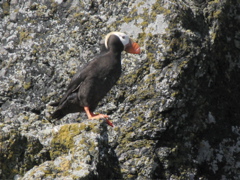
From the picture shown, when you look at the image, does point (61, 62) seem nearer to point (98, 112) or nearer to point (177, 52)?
point (98, 112)

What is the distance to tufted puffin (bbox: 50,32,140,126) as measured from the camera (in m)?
5.84

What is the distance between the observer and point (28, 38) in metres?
6.96

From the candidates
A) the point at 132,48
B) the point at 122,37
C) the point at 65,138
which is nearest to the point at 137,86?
the point at 132,48

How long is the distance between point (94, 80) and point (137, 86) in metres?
0.53

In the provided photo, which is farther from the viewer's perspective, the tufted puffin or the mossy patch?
the tufted puffin

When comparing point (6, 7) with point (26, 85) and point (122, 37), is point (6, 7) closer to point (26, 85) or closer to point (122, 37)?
point (26, 85)

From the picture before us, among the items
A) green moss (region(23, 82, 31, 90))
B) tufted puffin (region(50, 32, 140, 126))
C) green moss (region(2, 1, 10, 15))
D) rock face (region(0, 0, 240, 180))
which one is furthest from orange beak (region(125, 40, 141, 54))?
green moss (region(2, 1, 10, 15))

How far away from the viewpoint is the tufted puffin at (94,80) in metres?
5.84

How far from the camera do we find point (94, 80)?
5.84m

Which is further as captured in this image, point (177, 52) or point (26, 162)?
point (177, 52)

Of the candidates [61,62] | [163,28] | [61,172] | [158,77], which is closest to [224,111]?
[158,77]

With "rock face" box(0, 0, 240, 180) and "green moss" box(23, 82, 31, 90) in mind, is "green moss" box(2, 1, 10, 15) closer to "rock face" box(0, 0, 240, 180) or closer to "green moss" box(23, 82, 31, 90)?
"rock face" box(0, 0, 240, 180)

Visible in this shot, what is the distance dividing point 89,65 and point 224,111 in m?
1.64

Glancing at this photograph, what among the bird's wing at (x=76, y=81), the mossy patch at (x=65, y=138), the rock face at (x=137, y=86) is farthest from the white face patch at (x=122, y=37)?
the mossy patch at (x=65, y=138)
